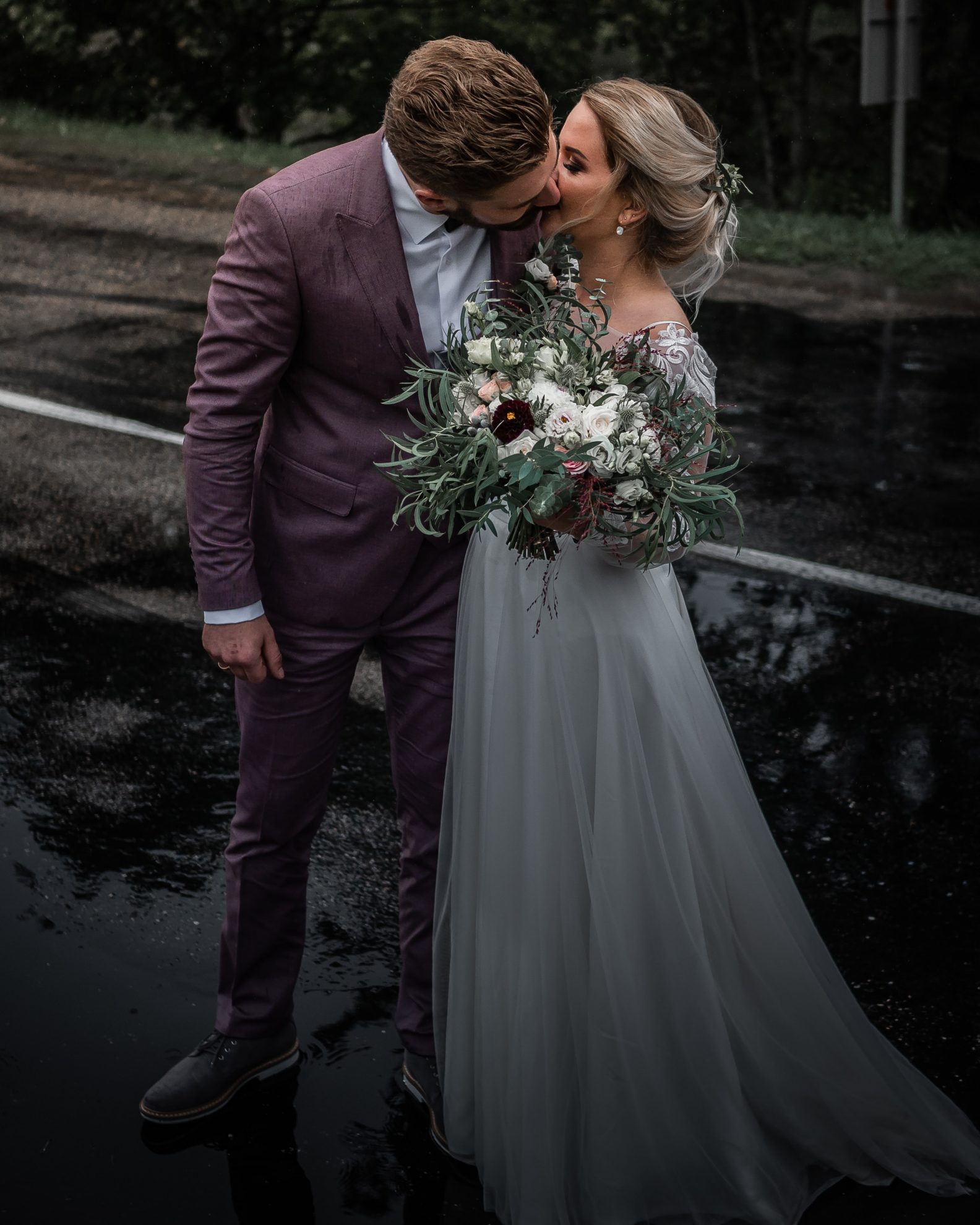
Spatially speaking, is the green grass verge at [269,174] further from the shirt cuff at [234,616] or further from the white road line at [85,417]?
the shirt cuff at [234,616]

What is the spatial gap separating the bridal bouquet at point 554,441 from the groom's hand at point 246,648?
0.40 m

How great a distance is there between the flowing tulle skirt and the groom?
0.19 m

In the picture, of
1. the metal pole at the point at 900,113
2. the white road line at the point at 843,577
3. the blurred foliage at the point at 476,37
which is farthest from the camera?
the blurred foliage at the point at 476,37

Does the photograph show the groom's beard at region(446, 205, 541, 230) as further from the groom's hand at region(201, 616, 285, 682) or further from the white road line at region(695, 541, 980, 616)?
the white road line at region(695, 541, 980, 616)

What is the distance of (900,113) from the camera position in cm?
1134

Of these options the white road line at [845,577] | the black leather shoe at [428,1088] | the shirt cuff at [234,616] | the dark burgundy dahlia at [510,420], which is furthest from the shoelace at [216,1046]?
the white road line at [845,577]

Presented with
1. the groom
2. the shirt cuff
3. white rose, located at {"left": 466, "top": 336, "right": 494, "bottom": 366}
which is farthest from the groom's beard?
the shirt cuff

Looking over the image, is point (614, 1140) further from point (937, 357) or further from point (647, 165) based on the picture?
point (937, 357)

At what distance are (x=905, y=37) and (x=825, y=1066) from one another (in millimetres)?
9857

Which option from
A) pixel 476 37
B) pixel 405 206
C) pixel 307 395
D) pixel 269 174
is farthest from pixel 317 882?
pixel 476 37

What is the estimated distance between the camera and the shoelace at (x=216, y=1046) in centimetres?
309

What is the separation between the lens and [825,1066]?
2.99m

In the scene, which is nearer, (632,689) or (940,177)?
(632,689)

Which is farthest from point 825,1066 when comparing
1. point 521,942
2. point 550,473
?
point 550,473
